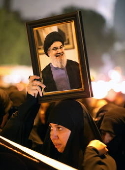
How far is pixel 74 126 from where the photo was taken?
6.57 feet

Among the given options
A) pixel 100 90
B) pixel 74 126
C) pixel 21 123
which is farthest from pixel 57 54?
pixel 100 90

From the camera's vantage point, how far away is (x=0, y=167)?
126 cm

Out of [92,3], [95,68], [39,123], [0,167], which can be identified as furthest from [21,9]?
[0,167]

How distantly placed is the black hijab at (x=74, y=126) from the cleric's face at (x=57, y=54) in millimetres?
333

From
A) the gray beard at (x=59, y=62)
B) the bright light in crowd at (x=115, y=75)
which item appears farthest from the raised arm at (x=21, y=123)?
the bright light in crowd at (x=115, y=75)

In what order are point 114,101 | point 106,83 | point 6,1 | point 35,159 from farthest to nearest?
point 6,1
point 106,83
point 114,101
point 35,159

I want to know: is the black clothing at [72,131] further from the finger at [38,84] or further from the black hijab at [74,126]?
the finger at [38,84]

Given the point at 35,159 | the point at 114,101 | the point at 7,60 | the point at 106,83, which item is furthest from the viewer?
the point at 7,60

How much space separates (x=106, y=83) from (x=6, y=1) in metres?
3.24

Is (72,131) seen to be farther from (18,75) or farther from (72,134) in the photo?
(18,75)

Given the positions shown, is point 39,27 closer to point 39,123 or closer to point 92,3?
point 39,123

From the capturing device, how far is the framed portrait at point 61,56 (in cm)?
185

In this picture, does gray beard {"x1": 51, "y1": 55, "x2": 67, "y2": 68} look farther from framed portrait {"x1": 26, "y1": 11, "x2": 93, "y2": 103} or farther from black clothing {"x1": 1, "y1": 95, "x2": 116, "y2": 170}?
black clothing {"x1": 1, "y1": 95, "x2": 116, "y2": 170}

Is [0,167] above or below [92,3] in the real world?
below
